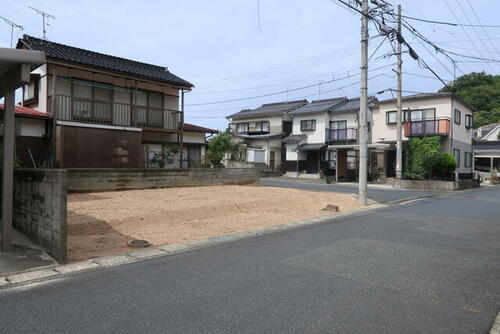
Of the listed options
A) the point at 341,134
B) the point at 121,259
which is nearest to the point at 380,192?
the point at 341,134

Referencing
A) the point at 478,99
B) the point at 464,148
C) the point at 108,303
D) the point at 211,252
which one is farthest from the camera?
the point at 478,99

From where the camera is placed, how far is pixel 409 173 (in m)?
25.1

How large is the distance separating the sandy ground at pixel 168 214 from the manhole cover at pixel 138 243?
0.12 metres

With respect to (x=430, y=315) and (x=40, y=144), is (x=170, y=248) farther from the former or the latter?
(x=40, y=144)

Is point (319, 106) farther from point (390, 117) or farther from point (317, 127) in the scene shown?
point (390, 117)

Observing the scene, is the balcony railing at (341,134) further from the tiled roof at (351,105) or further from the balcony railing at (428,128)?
the balcony railing at (428,128)

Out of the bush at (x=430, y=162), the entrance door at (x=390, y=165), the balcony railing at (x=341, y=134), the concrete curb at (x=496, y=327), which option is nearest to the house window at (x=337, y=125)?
the balcony railing at (x=341, y=134)

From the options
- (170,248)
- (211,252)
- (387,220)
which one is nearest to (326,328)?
(211,252)

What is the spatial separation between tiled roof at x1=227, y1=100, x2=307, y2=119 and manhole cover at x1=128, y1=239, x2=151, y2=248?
109 ft

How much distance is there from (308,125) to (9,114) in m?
32.4

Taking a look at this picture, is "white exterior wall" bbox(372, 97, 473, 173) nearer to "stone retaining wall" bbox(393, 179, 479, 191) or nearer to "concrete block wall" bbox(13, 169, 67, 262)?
"stone retaining wall" bbox(393, 179, 479, 191)

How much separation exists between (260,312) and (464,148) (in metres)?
33.4

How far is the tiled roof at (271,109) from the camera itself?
131 ft

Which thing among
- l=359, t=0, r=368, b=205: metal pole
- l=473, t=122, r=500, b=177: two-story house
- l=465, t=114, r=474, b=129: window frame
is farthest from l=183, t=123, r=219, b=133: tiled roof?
l=473, t=122, r=500, b=177: two-story house
